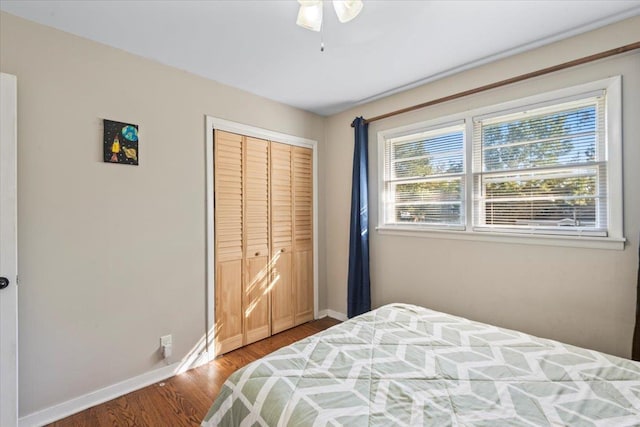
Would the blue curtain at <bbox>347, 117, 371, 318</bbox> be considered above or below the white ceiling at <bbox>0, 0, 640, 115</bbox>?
below

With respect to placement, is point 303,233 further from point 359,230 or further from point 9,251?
point 9,251

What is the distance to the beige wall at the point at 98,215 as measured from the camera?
1782 millimetres

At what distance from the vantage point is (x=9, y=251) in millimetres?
1638

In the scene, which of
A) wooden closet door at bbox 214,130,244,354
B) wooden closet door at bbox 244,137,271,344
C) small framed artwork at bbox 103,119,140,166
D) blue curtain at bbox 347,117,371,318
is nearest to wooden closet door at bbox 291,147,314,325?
wooden closet door at bbox 244,137,271,344

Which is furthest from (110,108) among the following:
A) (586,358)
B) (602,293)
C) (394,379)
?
(602,293)

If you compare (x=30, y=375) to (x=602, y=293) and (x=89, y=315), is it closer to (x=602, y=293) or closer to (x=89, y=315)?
(x=89, y=315)

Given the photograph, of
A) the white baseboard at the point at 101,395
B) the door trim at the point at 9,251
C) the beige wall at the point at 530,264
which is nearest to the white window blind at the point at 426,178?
the beige wall at the point at 530,264

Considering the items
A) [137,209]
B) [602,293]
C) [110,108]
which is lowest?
[602,293]

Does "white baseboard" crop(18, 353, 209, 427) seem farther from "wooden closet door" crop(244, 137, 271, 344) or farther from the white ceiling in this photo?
the white ceiling

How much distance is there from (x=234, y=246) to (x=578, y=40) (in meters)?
3.06

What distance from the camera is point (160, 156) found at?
7.54ft

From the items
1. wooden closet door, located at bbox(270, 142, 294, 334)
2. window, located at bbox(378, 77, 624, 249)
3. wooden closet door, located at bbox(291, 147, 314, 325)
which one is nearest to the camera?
window, located at bbox(378, 77, 624, 249)

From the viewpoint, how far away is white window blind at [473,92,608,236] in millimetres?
1977

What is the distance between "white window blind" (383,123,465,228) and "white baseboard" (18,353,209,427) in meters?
2.35
